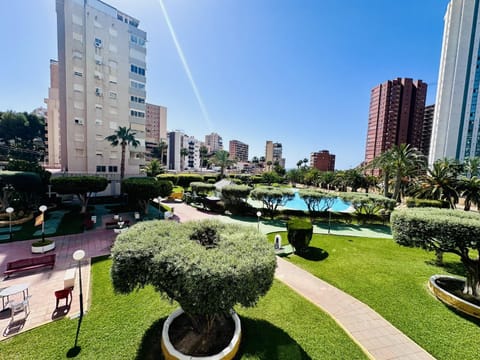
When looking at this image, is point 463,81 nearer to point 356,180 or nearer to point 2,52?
point 356,180

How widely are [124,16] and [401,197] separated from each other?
5086 centimetres

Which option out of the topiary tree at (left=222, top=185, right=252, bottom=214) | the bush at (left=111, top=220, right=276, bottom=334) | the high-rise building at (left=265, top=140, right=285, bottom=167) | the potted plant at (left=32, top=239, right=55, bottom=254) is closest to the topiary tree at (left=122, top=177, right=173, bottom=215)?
the topiary tree at (left=222, top=185, right=252, bottom=214)

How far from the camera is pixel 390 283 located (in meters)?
8.48

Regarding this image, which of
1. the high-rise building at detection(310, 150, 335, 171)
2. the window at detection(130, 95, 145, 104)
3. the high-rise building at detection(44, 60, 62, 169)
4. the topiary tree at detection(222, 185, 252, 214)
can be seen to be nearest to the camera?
the topiary tree at detection(222, 185, 252, 214)

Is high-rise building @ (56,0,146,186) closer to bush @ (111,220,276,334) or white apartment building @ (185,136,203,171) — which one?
bush @ (111,220,276,334)

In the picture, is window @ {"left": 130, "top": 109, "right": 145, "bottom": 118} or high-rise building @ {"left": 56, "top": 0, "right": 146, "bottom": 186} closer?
high-rise building @ {"left": 56, "top": 0, "right": 146, "bottom": 186}

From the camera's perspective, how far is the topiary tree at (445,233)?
6078 mm

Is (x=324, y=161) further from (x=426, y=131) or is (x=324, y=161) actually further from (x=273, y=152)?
(x=273, y=152)

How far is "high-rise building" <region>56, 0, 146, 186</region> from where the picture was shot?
2609cm

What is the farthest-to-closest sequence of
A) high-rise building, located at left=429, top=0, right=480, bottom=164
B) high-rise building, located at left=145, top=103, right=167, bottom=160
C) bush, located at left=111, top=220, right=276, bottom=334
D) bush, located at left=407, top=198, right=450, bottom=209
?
high-rise building, located at left=145, top=103, right=167, bottom=160, high-rise building, located at left=429, top=0, right=480, bottom=164, bush, located at left=407, top=198, right=450, bottom=209, bush, located at left=111, top=220, right=276, bottom=334

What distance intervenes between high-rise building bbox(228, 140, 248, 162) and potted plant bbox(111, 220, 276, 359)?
150 m

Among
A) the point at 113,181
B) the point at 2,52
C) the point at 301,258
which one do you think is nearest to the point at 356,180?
the point at 301,258

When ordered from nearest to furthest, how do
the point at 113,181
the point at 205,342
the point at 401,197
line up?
the point at 205,342 < the point at 113,181 < the point at 401,197

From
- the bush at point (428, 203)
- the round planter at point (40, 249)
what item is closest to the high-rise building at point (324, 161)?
the bush at point (428, 203)
